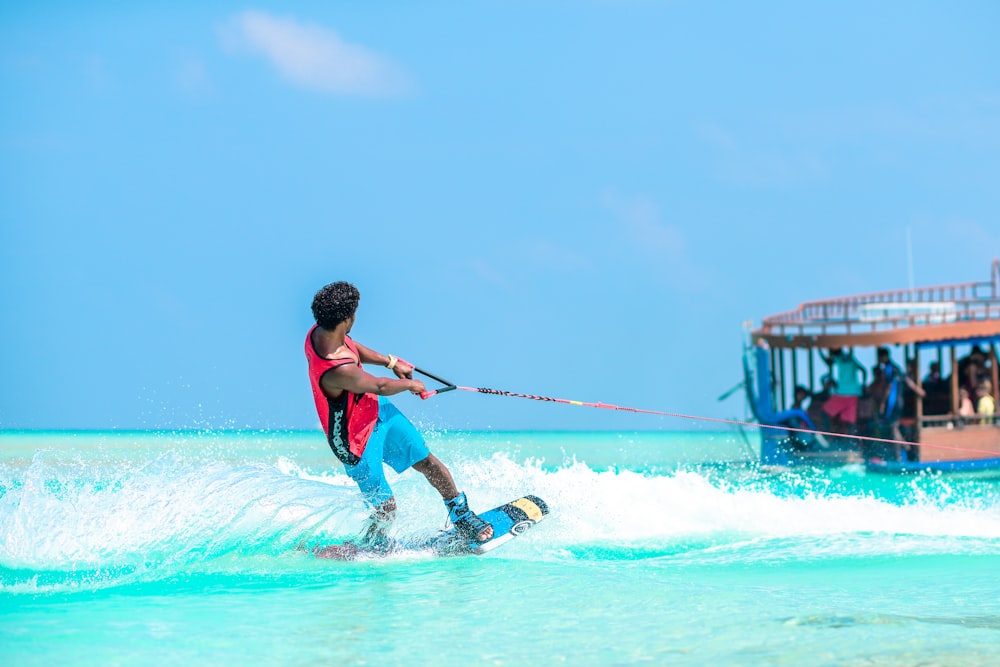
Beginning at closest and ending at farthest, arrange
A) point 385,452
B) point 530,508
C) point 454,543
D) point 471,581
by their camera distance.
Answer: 1. point 471,581
2. point 385,452
3. point 454,543
4. point 530,508

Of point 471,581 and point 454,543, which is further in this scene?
point 454,543

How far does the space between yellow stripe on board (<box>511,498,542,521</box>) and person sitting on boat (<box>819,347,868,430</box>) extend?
1257 cm

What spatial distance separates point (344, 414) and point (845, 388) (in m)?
14.3

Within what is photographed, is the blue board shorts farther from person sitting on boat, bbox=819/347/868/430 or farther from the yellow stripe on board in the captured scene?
person sitting on boat, bbox=819/347/868/430

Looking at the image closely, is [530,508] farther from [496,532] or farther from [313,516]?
[313,516]

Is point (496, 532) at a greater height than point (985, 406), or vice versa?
point (985, 406)

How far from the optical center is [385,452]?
6430 millimetres

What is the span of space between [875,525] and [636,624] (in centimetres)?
466

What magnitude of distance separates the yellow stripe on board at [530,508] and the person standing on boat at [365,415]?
353mm

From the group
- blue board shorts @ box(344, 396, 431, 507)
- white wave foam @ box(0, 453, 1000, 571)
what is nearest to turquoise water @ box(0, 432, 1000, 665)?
white wave foam @ box(0, 453, 1000, 571)

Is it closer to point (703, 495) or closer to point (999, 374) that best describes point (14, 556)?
→ point (703, 495)

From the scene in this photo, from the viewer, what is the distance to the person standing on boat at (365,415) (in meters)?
5.94

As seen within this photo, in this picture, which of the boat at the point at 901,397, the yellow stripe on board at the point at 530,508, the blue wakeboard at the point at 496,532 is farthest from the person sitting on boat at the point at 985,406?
the blue wakeboard at the point at 496,532

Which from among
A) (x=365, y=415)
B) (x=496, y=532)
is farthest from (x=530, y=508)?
(x=365, y=415)
